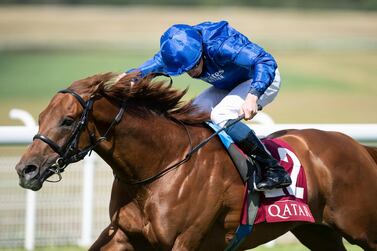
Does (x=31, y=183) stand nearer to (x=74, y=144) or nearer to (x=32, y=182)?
(x=32, y=182)

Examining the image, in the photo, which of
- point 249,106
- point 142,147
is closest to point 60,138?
point 142,147

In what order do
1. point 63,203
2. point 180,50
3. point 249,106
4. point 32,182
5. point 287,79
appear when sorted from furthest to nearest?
point 287,79 → point 63,203 → point 249,106 → point 180,50 → point 32,182

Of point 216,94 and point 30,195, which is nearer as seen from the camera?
point 216,94

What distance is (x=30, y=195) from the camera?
20.2 ft

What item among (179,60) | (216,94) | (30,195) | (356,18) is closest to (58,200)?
(30,195)

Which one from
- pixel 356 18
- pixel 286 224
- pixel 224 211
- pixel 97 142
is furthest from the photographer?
pixel 356 18

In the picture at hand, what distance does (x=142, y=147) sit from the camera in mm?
4141

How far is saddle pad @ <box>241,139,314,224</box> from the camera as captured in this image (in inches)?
→ 174

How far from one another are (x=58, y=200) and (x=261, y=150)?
2668 millimetres

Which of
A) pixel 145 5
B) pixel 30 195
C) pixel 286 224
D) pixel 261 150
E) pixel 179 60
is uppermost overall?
pixel 179 60

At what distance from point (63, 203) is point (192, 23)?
2810 cm

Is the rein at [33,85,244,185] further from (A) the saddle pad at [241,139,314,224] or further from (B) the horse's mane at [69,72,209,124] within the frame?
(A) the saddle pad at [241,139,314,224]

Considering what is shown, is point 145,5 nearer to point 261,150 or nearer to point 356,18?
point 356,18

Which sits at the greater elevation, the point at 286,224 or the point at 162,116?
the point at 162,116
